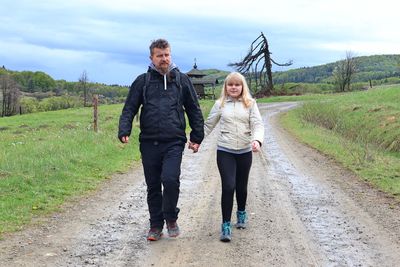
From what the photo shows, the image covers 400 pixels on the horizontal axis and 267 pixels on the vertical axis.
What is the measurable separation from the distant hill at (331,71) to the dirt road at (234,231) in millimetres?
138900

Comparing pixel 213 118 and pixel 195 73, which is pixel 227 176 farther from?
pixel 195 73

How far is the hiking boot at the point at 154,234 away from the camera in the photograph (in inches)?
223

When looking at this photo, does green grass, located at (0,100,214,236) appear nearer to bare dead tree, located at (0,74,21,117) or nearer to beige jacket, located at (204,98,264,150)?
beige jacket, located at (204,98,264,150)

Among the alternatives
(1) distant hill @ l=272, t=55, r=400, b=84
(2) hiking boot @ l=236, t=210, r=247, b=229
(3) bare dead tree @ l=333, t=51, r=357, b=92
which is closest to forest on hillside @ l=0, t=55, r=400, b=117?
(1) distant hill @ l=272, t=55, r=400, b=84

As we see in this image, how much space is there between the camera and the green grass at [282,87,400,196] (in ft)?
36.3

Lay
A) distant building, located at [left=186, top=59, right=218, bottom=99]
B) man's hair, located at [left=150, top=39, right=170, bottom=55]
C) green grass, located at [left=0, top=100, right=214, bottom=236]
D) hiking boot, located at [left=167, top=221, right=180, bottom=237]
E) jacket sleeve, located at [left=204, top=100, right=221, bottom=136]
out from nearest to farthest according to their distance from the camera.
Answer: man's hair, located at [left=150, top=39, right=170, bottom=55] < hiking boot, located at [left=167, top=221, right=180, bottom=237] < jacket sleeve, located at [left=204, top=100, right=221, bottom=136] < green grass, located at [left=0, top=100, right=214, bottom=236] < distant building, located at [left=186, top=59, right=218, bottom=99]

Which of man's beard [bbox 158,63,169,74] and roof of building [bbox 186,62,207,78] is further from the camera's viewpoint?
roof of building [bbox 186,62,207,78]

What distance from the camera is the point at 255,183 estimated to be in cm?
959

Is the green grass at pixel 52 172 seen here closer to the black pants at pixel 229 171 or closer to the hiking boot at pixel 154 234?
the hiking boot at pixel 154 234

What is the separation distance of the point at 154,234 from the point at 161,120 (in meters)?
1.32

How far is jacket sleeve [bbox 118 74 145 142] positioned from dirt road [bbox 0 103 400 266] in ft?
4.29

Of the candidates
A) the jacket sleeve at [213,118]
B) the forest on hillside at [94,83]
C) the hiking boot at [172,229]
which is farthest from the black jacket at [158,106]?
the forest on hillside at [94,83]

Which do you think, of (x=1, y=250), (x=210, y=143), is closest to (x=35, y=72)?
(x=210, y=143)

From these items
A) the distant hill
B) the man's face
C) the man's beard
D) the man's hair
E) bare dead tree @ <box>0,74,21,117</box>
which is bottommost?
bare dead tree @ <box>0,74,21,117</box>
